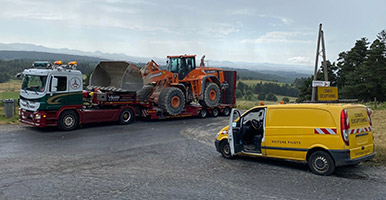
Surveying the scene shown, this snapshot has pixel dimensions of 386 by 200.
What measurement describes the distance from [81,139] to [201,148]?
476 centimetres

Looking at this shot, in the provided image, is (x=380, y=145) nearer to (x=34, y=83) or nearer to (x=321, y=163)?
(x=321, y=163)

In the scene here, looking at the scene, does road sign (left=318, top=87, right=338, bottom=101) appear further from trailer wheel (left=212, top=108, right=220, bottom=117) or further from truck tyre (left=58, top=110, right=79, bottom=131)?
trailer wheel (left=212, top=108, right=220, bottom=117)

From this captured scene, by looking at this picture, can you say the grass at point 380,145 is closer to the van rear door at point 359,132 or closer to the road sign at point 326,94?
the van rear door at point 359,132

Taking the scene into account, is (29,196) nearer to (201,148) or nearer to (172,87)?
(201,148)

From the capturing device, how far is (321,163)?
811cm

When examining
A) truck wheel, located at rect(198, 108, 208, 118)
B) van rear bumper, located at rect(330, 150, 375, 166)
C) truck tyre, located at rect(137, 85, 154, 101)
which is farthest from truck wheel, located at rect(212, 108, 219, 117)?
van rear bumper, located at rect(330, 150, 375, 166)

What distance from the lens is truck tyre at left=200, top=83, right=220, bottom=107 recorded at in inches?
828

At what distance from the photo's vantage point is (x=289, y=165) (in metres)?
9.20

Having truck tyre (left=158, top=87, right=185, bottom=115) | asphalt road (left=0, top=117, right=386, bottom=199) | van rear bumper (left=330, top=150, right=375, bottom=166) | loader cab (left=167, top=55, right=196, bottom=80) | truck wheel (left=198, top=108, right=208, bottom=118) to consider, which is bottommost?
asphalt road (left=0, top=117, right=386, bottom=199)

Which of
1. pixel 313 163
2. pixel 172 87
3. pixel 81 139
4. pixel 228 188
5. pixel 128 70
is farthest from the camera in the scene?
pixel 172 87

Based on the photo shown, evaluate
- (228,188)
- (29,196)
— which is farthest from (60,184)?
(228,188)

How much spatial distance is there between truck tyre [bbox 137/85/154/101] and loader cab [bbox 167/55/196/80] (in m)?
2.20

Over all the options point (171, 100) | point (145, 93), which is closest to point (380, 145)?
point (171, 100)

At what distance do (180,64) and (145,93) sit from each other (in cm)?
314
